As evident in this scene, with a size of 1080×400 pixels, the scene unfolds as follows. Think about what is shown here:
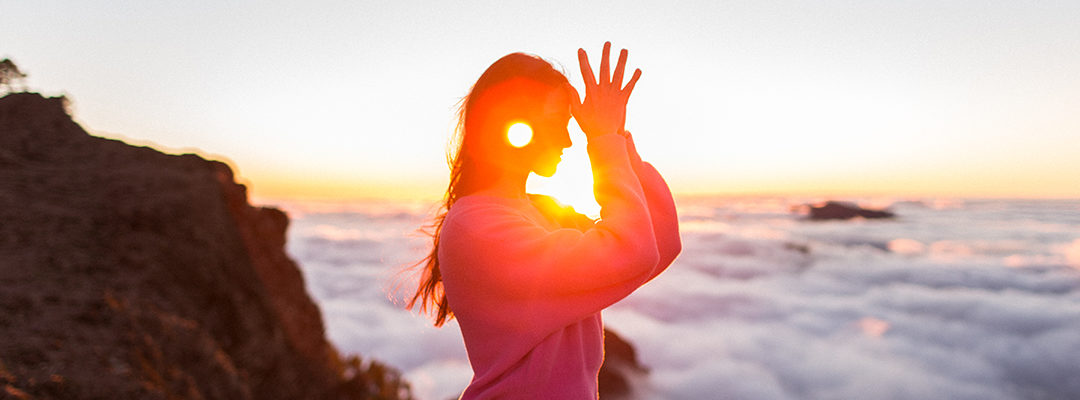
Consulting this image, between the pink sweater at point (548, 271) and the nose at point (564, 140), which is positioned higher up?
the nose at point (564, 140)

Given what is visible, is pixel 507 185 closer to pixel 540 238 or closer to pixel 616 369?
pixel 540 238

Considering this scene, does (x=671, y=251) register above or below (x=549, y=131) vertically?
below

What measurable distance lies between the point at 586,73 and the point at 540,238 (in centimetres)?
46

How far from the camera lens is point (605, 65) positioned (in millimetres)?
1294

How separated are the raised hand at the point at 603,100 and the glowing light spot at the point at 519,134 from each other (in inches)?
5.4

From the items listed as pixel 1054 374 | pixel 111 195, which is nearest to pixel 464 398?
pixel 111 195

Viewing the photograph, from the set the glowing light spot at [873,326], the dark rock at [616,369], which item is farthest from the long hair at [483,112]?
the glowing light spot at [873,326]

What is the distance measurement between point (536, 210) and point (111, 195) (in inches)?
233

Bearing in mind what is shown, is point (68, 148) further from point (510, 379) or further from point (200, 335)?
point (510, 379)

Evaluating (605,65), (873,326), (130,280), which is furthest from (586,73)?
(873,326)

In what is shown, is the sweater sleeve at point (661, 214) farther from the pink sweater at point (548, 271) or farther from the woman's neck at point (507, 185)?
the woman's neck at point (507, 185)

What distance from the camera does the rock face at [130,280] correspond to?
3500 mm

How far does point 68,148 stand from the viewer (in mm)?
5793

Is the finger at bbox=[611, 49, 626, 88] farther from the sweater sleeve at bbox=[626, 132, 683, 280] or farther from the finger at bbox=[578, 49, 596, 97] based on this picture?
the sweater sleeve at bbox=[626, 132, 683, 280]
